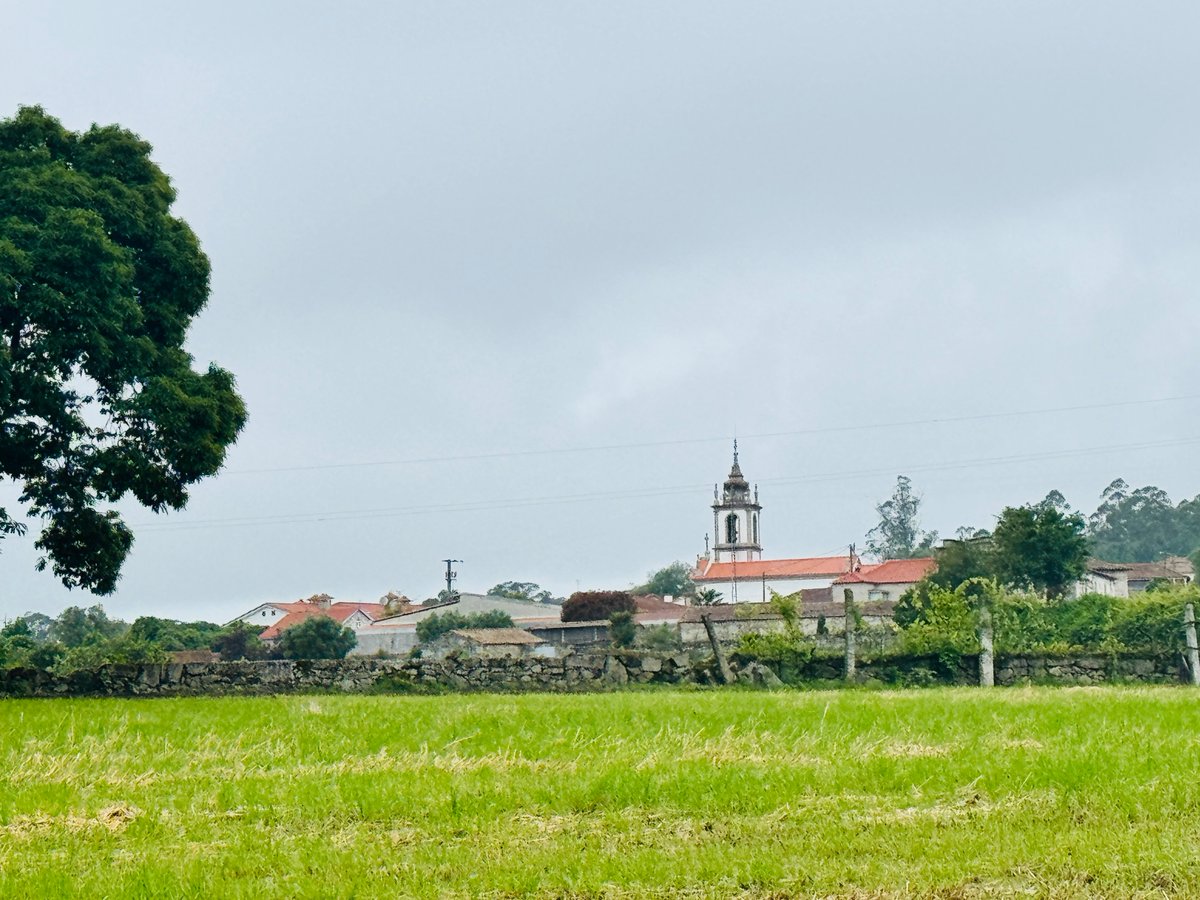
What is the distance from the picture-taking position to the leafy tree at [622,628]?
260ft

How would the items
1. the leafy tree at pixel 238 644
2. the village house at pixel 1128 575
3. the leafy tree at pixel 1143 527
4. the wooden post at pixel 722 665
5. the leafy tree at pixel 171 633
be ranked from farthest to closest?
the leafy tree at pixel 1143 527
the village house at pixel 1128 575
the leafy tree at pixel 238 644
the leafy tree at pixel 171 633
the wooden post at pixel 722 665

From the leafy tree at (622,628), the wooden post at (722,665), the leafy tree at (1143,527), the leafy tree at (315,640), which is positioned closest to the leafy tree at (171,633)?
the leafy tree at (315,640)

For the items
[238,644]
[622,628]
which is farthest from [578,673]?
[238,644]

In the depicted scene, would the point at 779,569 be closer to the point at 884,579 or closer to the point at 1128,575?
the point at 884,579

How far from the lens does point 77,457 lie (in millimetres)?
25062

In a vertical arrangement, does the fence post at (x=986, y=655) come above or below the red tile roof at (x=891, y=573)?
below

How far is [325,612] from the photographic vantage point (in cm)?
11725

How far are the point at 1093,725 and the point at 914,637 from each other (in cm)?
1787

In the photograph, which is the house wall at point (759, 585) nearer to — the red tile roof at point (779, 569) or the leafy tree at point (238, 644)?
the red tile roof at point (779, 569)

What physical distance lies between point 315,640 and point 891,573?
187ft

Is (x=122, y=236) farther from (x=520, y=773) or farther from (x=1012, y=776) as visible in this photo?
(x=1012, y=776)

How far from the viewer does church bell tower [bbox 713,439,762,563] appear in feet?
493

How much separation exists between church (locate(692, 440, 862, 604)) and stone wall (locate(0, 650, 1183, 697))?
306 feet

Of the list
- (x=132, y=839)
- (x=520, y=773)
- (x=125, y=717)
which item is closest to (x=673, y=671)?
(x=125, y=717)
